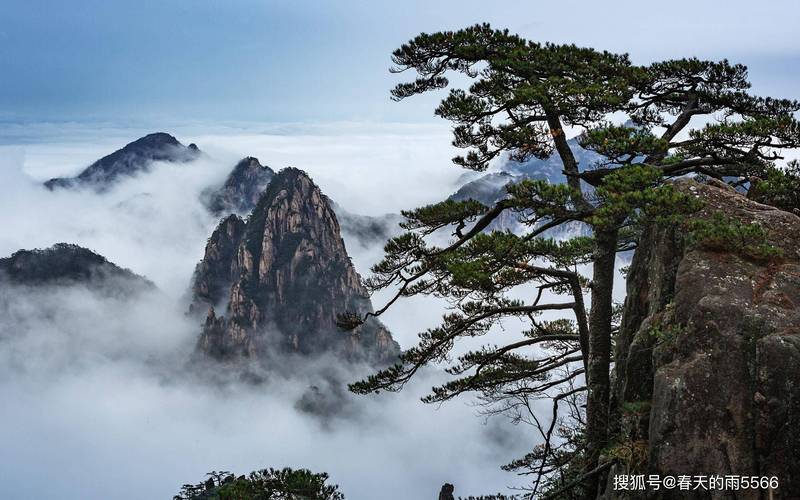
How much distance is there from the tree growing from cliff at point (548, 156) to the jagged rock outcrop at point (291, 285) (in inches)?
5145

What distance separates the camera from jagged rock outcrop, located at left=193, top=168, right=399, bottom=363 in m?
144

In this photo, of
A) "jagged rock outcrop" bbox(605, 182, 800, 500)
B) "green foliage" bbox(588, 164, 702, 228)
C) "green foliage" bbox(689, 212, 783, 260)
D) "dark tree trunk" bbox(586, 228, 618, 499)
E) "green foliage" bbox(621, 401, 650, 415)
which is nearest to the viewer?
"jagged rock outcrop" bbox(605, 182, 800, 500)

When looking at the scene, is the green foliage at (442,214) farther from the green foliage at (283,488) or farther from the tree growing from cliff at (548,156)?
the green foliage at (283,488)

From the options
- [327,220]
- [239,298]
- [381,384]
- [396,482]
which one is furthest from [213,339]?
[381,384]

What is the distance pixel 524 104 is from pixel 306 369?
157199 mm

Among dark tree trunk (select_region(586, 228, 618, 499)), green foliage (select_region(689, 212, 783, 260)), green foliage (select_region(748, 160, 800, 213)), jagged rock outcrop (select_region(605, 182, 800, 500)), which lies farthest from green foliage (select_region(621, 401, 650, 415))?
green foliage (select_region(748, 160, 800, 213))

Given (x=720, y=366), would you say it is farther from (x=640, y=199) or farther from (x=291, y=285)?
(x=291, y=285)

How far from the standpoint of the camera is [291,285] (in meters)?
148

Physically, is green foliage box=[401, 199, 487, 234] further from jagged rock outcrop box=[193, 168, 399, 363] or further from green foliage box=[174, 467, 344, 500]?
jagged rock outcrop box=[193, 168, 399, 363]

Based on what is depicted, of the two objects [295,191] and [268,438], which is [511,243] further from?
[268,438]

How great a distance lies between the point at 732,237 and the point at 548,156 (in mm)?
3949

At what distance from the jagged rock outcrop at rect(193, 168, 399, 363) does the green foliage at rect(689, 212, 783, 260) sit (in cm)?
13425

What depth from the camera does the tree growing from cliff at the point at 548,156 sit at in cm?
924

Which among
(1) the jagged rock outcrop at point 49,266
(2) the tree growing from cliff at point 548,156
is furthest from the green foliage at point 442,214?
(1) the jagged rock outcrop at point 49,266
